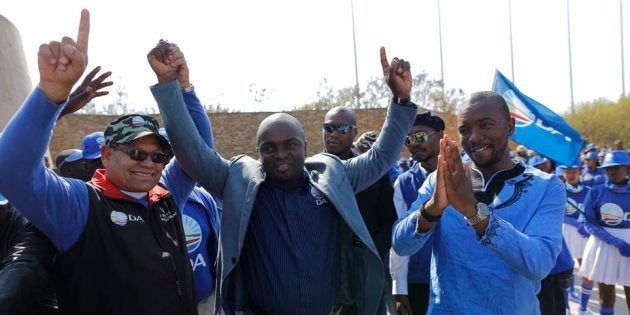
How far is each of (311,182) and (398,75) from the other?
2.35 feet

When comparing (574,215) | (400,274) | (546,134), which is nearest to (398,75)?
(400,274)

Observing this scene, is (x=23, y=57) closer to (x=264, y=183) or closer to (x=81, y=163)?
(x=81, y=163)

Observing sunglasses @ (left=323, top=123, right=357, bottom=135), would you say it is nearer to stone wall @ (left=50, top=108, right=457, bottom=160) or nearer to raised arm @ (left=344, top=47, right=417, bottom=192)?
raised arm @ (left=344, top=47, right=417, bottom=192)

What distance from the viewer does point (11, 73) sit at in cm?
890

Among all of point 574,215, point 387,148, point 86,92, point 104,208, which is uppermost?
point 86,92

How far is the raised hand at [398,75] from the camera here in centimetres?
241

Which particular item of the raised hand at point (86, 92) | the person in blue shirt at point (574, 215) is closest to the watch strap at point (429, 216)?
the raised hand at point (86, 92)

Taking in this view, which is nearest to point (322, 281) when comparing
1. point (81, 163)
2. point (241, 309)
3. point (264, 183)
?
point (241, 309)

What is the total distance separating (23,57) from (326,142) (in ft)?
29.2

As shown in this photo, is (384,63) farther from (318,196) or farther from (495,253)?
(495,253)

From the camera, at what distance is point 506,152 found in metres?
2.24

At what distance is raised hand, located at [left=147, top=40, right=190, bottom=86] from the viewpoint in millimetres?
2081

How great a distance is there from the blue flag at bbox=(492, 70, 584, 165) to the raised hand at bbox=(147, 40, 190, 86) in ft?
15.2

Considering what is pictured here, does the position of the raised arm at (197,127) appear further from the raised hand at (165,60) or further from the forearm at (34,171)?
the forearm at (34,171)
